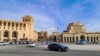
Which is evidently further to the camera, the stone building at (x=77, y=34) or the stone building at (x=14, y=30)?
the stone building at (x=77, y=34)

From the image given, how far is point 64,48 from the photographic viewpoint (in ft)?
Result: 100

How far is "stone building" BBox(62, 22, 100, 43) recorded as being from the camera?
5846 inches

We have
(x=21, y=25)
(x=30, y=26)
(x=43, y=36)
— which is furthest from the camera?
(x=43, y=36)

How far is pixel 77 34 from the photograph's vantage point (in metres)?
148

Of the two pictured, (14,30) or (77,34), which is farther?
(77,34)

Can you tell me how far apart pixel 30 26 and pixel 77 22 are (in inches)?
1926

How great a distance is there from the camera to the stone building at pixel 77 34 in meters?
148

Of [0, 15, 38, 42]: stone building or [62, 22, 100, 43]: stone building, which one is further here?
[62, 22, 100, 43]: stone building

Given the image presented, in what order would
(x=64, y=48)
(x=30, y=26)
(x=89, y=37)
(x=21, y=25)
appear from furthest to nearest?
(x=89, y=37), (x=30, y=26), (x=21, y=25), (x=64, y=48)

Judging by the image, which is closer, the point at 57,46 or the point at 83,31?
the point at 57,46

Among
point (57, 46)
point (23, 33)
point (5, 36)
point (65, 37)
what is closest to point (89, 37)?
point (65, 37)

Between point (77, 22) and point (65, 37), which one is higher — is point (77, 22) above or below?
above

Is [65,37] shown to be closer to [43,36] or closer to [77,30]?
[77,30]

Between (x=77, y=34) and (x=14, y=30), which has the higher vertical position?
(x=14, y=30)
